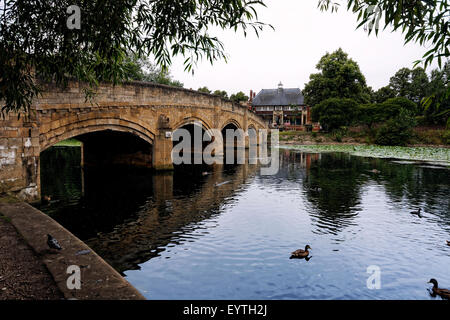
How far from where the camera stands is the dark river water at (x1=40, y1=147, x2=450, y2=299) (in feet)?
19.3

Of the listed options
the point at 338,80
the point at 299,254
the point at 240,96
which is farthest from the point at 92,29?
the point at 240,96

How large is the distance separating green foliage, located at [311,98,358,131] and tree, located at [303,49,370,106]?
4.00 metres

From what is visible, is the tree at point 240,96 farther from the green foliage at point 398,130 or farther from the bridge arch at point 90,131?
the bridge arch at point 90,131

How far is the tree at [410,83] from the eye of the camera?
54906 mm

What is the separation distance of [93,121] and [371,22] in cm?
1240

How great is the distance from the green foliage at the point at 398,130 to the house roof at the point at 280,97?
2908 cm

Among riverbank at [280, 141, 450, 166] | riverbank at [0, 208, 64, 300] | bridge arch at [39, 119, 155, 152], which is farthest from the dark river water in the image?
riverbank at [280, 141, 450, 166]

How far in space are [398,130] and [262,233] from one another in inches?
1595

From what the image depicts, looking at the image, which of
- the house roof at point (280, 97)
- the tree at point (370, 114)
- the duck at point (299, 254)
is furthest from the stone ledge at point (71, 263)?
the house roof at point (280, 97)

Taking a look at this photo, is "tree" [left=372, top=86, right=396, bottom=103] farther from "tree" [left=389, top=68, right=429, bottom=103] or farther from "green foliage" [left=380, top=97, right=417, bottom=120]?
"green foliage" [left=380, top=97, right=417, bottom=120]

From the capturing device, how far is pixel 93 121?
13844mm

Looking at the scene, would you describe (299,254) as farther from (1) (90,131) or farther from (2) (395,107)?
(2) (395,107)

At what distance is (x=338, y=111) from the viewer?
45969mm
